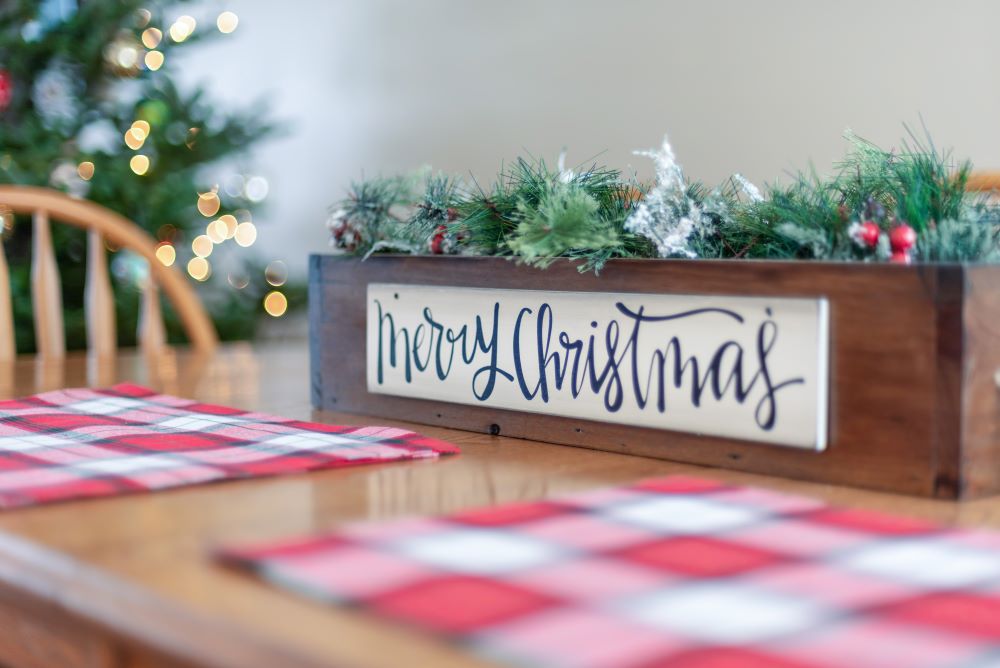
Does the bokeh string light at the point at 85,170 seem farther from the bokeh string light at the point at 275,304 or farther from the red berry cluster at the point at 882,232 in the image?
the red berry cluster at the point at 882,232

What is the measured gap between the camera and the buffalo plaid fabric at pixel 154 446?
23.4 inches

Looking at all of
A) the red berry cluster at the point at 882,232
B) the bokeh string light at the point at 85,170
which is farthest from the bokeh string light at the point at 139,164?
the red berry cluster at the point at 882,232

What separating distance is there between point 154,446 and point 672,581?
0.41 meters

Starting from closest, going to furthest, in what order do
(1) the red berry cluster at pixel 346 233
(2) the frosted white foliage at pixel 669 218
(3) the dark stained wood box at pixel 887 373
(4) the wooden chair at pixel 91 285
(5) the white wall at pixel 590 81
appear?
(3) the dark stained wood box at pixel 887 373 → (2) the frosted white foliage at pixel 669 218 → (1) the red berry cluster at pixel 346 233 → (4) the wooden chair at pixel 91 285 → (5) the white wall at pixel 590 81

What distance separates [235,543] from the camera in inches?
17.8

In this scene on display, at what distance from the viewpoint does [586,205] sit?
71 centimetres

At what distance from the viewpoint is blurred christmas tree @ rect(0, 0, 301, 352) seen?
2.97 metres

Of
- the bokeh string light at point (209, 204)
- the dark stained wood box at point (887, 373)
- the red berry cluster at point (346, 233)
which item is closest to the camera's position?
the dark stained wood box at point (887, 373)

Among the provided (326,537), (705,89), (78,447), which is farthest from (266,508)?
(705,89)

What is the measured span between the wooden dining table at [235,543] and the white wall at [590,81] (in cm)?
169

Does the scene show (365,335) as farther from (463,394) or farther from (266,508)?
(266,508)

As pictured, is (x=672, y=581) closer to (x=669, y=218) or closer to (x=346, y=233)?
(x=669, y=218)

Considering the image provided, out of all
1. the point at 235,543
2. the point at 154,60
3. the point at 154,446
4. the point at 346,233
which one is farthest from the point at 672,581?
the point at 154,60

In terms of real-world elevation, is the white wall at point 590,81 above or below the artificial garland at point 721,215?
above
